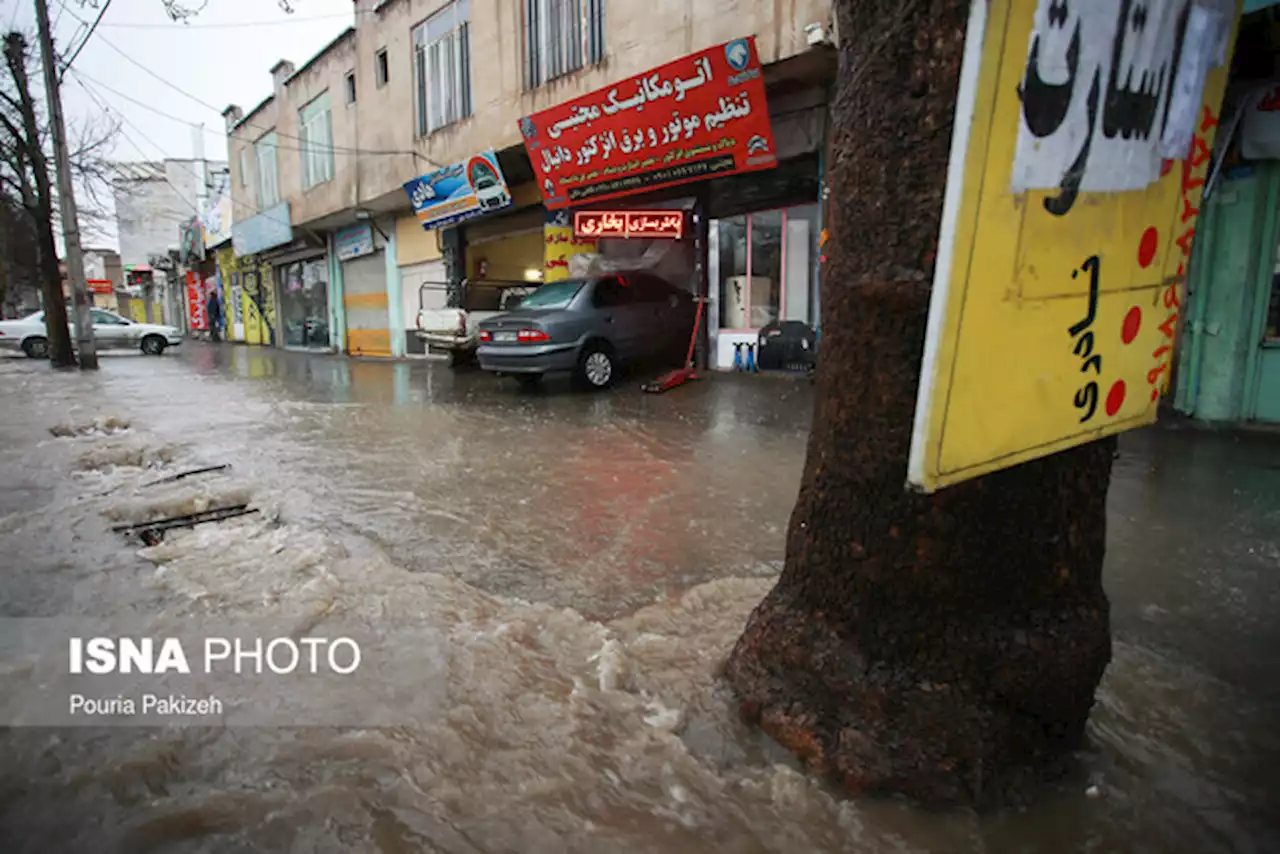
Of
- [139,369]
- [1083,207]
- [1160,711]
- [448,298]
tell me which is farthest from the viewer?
[448,298]

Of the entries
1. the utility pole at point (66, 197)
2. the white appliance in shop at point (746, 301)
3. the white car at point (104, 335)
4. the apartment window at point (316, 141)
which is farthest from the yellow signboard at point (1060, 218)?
the white car at point (104, 335)

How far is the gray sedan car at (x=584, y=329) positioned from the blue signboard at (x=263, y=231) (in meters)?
15.2

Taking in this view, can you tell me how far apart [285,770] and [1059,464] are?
2.26 metres

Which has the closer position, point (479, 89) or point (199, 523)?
point (199, 523)

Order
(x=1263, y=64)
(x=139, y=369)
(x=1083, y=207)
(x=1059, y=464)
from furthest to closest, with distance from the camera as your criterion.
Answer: (x=139, y=369) < (x=1263, y=64) < (x=1059, y=464) < (x=1083, y=207)

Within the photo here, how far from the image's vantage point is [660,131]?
1046cm

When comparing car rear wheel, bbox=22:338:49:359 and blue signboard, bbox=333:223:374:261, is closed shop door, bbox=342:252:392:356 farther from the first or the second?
car rear wheel, bbox=22:338:49:359

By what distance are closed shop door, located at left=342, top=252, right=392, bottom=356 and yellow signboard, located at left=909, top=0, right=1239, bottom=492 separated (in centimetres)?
1964

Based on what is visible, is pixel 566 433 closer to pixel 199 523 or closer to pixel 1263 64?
pixel 199 523

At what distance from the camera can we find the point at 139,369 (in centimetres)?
1543

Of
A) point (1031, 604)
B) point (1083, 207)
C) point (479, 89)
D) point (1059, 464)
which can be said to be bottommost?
point (1031, 604)

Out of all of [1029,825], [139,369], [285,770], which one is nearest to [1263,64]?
[1029,825]

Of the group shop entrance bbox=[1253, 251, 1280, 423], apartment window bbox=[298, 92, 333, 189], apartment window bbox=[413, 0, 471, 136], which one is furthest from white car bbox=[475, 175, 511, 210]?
shop entrance bbox=[1253, 251, 1280, 423]

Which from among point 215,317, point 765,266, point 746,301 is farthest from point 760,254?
point 215,317
